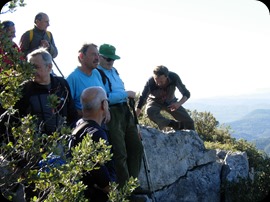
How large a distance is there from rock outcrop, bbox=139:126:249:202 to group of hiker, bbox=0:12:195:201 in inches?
21.8

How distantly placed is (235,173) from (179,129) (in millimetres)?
1892

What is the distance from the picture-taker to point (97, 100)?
4.83m

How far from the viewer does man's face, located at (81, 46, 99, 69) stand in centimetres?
→ 687

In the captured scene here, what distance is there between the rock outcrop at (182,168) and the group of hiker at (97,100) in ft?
1.82

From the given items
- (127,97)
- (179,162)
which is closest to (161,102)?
(179,162)

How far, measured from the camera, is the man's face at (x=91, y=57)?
6871mm

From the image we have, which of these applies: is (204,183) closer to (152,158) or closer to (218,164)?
(218,164)

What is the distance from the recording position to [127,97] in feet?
25.9

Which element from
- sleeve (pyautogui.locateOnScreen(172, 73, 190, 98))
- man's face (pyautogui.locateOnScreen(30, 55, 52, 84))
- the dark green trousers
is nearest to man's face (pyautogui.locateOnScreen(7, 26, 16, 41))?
man's face (pyautogui.locateOnScreen(30, 55, 52, 84))

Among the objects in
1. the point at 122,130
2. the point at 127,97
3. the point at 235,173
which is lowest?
the point at 235,173

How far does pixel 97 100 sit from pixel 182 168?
20.1 ft

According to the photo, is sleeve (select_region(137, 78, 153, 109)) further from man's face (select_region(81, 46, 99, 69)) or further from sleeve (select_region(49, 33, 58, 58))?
man's face (select_region(81, 46, 99, 69))

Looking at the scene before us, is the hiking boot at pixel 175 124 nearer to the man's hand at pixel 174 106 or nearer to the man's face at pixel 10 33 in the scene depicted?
the man's hand at pixel 174 106

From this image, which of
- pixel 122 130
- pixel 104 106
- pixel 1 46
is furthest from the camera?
pixel 122 130
